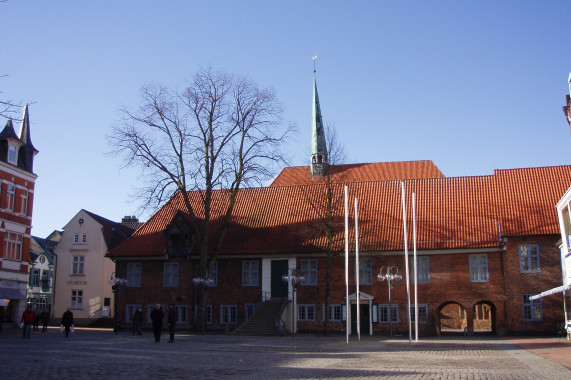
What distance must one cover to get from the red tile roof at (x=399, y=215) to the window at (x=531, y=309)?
3.63 meters

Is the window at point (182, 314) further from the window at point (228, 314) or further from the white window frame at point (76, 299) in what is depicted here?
the white window frame at point (76, 299)

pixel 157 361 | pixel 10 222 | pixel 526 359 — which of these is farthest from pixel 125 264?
pixel 526 359

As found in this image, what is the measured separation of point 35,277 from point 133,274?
31580 millimetres

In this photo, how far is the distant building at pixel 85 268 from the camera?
52344 mm

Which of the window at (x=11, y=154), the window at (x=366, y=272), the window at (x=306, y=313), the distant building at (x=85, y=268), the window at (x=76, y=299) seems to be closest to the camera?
the window at (x=366, y=272)

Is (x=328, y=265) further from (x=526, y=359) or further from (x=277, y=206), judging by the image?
(x=526, y=359)

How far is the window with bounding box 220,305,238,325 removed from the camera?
38.4 metres

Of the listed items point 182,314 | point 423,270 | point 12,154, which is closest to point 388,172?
point 423,270

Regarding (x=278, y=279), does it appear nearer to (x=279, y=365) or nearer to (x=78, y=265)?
(x=279, y=365)

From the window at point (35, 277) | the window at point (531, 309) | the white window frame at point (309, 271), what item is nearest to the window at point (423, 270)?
the window at point (531, 309)

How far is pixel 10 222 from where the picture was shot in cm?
3862

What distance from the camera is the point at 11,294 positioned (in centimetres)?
3872

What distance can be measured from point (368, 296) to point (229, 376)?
2423 cm

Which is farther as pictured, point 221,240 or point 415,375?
point 221,240
